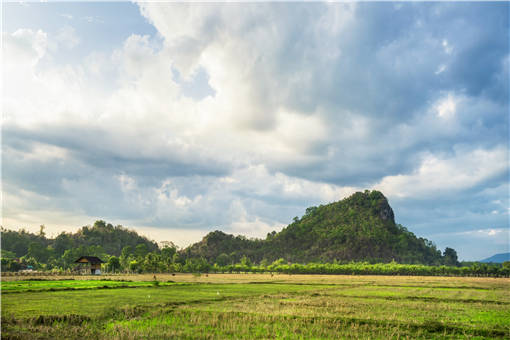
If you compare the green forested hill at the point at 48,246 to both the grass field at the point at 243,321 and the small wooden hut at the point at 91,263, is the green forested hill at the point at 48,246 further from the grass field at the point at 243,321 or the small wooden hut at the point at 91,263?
the grass field at the point at 243,321

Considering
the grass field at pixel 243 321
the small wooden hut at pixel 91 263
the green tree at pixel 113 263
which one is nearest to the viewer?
the grass field at pixel 243 321

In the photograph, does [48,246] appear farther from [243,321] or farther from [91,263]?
[243,321]

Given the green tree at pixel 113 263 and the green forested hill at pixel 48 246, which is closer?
the green tree at pixel 113 263

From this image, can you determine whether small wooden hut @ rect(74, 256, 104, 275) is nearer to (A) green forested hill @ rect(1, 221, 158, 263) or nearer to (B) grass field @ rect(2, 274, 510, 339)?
(A) green forested hill @ rect(1, 221, 158, 263)

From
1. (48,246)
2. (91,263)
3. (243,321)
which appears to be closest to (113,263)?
(91,263)

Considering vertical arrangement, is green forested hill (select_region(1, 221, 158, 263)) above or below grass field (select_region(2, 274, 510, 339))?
below

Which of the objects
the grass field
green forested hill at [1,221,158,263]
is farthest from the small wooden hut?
the grass field

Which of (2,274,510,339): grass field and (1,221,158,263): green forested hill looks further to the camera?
(1,221,158,263): green forested hill

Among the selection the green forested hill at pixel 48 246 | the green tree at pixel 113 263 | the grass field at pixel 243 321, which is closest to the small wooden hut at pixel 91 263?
the green tree at pixel 113 263

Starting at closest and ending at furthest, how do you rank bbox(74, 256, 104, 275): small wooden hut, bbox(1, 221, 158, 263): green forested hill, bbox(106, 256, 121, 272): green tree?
bbox(74, 256, 104, 275): small wooden hut
bbox(106, 256, 121, 272): green tree
bbox(1, 221, 158, 263): green forested hill

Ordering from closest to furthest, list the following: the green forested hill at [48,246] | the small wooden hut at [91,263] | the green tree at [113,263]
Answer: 1. the small wooden hut at [91,263]
2. the green tree at [113,263]
3. the green forested hill at [48,246]

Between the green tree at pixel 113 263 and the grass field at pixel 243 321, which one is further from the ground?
the grass field at pixel 243 321

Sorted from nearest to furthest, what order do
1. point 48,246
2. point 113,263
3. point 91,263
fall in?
point 91,263
point 113,263
point 48,246

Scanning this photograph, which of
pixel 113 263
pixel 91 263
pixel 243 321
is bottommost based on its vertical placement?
pixel 113 263
